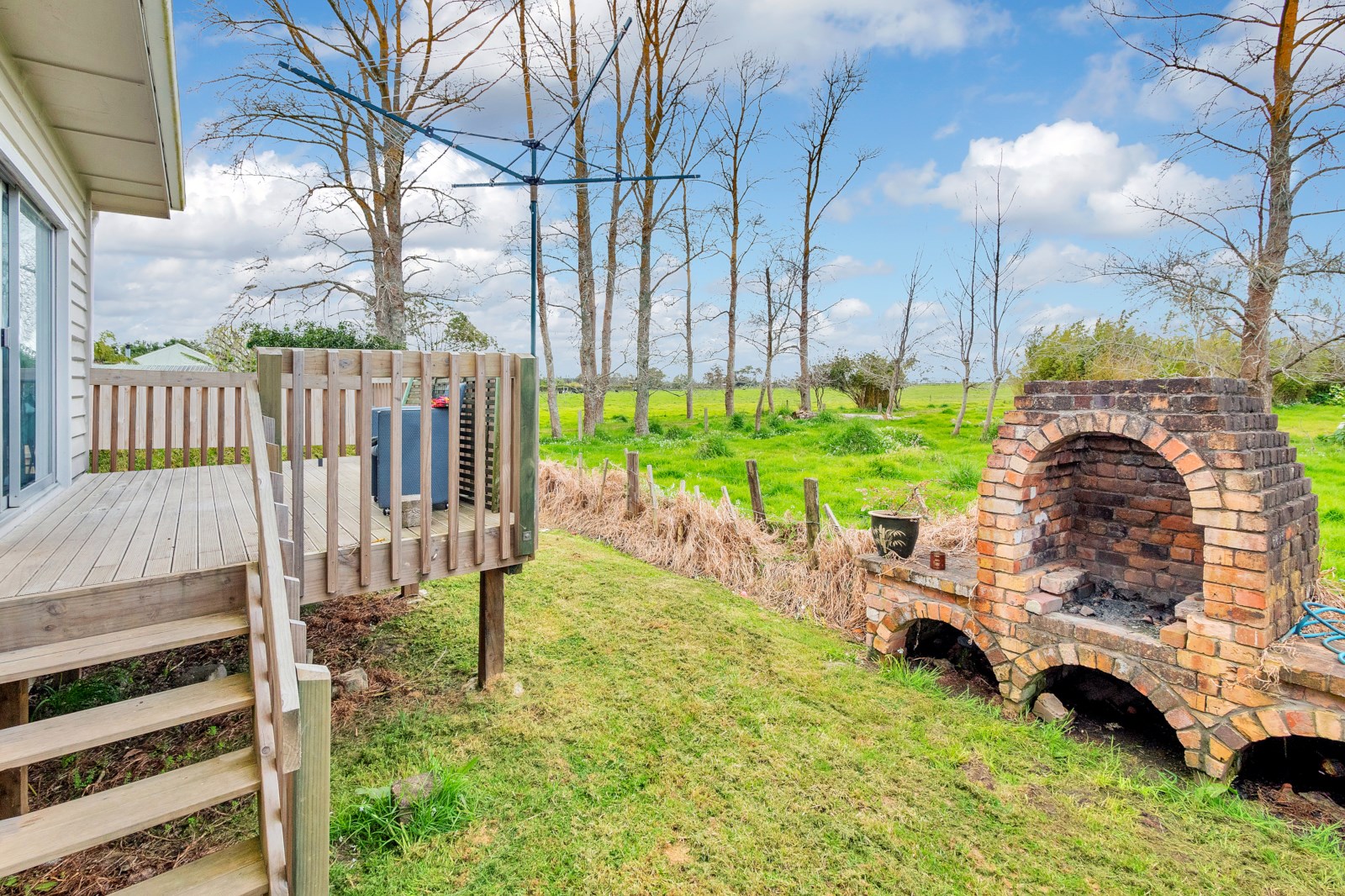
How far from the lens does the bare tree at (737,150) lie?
1783cm

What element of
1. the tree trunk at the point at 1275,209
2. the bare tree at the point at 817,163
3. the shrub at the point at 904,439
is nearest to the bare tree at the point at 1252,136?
the tree trunk at the point at 1275,209

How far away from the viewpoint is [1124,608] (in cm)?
423

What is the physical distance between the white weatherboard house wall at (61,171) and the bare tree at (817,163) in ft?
54.3

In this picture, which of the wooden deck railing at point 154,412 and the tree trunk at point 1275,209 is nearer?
the wooden deck railing at point 154,412

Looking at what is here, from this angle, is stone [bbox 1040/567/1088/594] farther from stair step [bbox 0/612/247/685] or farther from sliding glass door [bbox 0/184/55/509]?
sliding glass door [bbox 0/184/55/509]

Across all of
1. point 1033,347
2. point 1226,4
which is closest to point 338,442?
point 1226,4

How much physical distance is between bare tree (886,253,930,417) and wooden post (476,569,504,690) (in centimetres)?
1770

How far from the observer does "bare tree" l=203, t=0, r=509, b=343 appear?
12.3 metres

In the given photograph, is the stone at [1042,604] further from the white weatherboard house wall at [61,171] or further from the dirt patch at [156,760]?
the white weatherboard house wall at [61,171]

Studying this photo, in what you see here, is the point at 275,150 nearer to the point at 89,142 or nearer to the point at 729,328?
the point at 89,142

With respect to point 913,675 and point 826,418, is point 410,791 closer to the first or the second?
point 913,675

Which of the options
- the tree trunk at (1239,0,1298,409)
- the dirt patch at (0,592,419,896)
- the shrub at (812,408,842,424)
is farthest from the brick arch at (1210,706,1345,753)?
the shrub at (812,408,842,424)

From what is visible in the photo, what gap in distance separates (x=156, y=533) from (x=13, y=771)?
4.07ft

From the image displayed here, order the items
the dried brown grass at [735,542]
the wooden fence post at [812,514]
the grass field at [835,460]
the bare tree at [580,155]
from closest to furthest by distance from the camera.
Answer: the dried brown grass at [735,542] → the wooden fence post at [812,514] → the grass field at [835,460] → the bare tree at [580,155]
